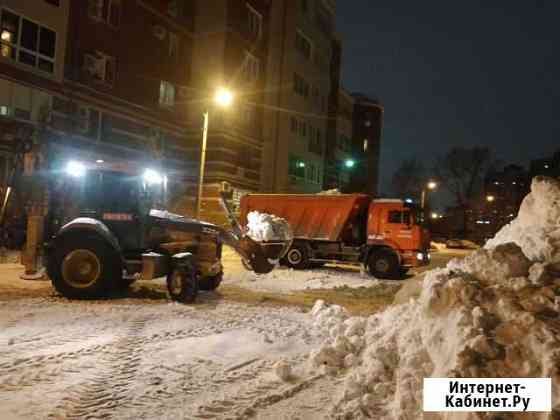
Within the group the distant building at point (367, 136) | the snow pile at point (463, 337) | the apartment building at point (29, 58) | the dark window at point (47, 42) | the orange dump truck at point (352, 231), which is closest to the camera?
the snow pile at point (463, 337)

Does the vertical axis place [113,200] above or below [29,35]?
below

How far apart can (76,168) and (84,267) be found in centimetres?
209

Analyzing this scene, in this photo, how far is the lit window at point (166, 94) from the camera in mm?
30672

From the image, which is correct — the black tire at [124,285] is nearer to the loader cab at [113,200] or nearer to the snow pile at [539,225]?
the loader cab at [113,200]

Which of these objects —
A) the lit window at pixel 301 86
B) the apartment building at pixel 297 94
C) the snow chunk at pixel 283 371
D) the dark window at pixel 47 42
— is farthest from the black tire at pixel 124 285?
the lit window at pixel 301 86

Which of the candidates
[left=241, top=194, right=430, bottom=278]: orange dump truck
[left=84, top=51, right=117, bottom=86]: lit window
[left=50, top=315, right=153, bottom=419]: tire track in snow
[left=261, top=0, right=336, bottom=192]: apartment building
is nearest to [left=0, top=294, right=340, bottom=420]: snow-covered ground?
[left=50, top=315, right=153, bottom=419]: tire track in snow

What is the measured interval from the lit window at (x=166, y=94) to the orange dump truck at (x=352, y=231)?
12.0 metres

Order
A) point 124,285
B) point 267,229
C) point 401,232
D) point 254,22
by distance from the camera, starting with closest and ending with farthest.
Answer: point 124,285
point 267,229
point 401,232
point 254,22

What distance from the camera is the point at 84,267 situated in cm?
1066

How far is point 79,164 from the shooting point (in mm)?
10781

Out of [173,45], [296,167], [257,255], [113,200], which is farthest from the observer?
[296,167]

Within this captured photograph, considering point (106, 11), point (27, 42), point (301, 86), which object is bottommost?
point (27, 42)

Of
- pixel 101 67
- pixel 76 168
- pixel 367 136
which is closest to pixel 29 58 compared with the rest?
pixel 101 67

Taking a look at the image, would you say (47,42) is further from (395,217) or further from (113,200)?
(395,217)
